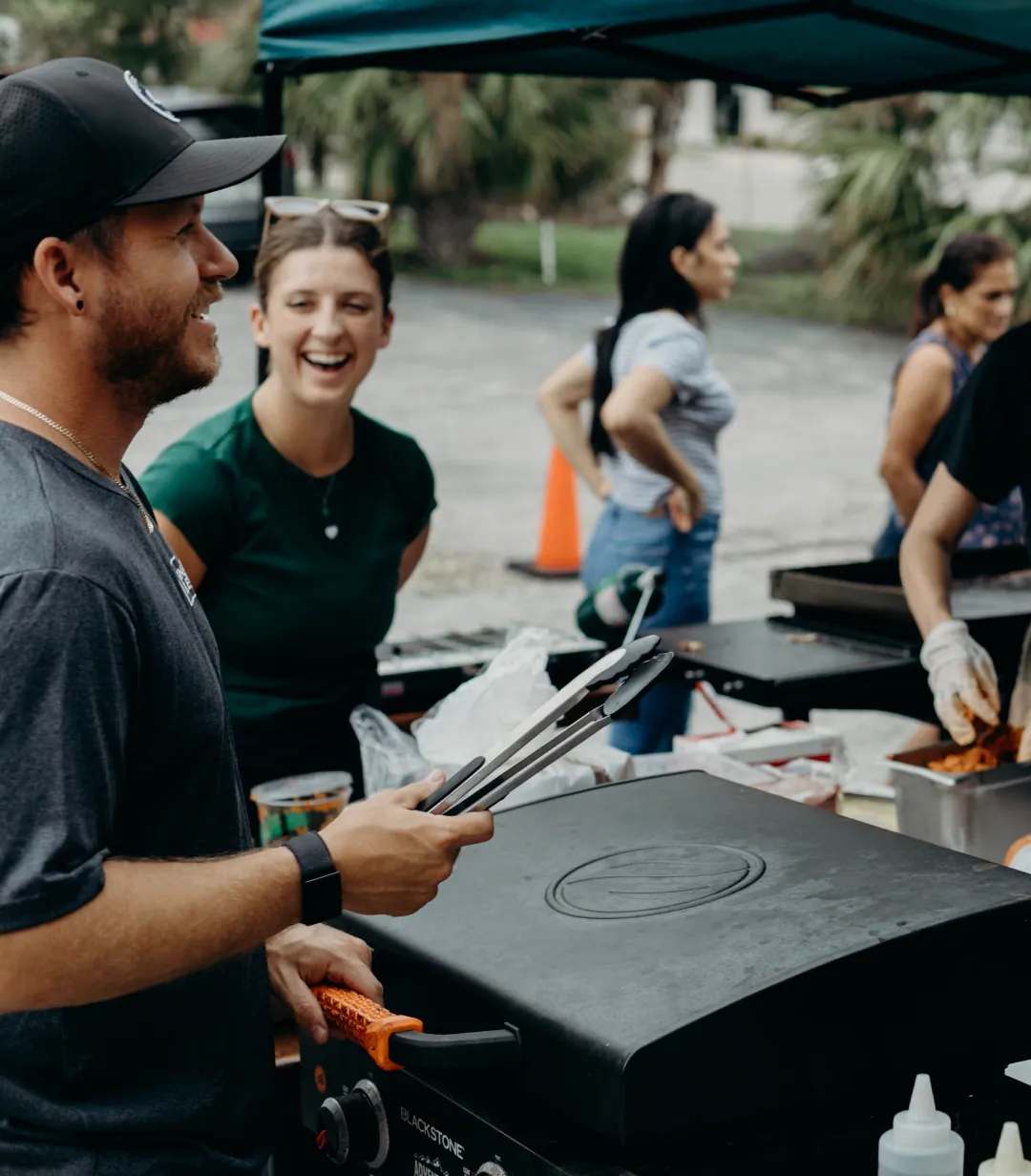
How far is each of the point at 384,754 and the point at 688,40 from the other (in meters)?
1.95

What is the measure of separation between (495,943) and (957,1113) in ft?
1.43

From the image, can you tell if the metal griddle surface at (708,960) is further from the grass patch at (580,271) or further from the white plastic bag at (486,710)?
the grass patch at (580,271)

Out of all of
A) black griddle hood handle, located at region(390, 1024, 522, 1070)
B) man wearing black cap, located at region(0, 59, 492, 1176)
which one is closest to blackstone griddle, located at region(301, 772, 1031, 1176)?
black griddle hood handle, located at region(390, 1024, 522, 1070)

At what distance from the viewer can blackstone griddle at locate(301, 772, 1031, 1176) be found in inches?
49.9

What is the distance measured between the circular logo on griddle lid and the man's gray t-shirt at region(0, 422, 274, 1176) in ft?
1.01

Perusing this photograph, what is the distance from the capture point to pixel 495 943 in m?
1.44

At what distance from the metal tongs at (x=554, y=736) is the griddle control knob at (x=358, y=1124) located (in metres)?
0.32

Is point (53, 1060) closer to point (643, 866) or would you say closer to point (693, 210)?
point (643, 866)

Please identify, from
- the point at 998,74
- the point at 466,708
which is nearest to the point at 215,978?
the point at 466,708

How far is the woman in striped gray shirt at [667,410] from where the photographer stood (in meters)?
4.29

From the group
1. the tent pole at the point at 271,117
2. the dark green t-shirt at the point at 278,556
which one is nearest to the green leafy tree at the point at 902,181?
the tent pole at the point at 271,117

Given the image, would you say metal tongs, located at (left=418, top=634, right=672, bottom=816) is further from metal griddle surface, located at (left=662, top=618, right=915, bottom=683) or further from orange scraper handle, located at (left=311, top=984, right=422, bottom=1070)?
metal griddle surface, located at (left=662, top=618, right=915, bottom=683)

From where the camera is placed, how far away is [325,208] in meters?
2.57

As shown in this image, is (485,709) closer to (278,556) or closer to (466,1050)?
(278,556)
